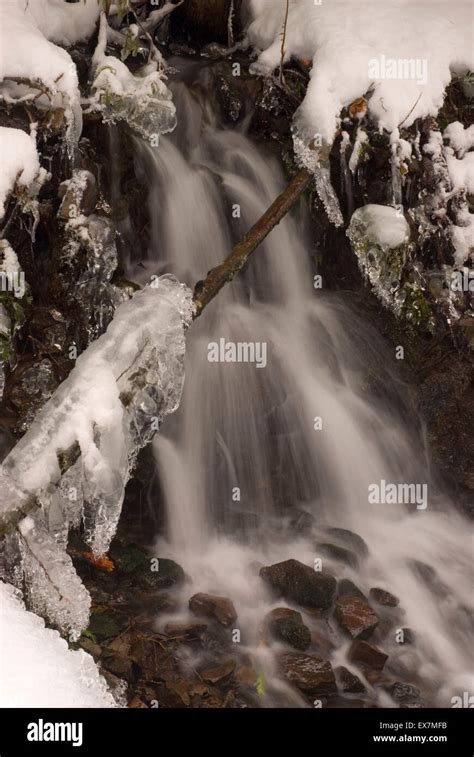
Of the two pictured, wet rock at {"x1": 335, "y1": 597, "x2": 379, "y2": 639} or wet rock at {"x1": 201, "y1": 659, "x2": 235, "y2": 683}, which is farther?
wet rock at {"x1": 335, "y1": 597, "x2": 379, "y2": 639}

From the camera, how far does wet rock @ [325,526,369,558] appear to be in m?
4.54

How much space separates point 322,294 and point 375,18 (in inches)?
88.0

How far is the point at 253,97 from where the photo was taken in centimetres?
556

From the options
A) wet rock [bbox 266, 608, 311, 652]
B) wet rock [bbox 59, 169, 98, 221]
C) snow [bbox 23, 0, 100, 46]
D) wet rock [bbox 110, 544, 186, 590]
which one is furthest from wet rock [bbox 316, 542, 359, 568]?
snow [bbox 23, 0, 100, 46]

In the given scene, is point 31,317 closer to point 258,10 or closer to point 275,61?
point 275,61

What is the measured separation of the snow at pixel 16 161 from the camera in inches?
141

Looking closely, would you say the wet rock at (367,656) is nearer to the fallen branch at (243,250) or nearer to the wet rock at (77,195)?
the fallen branch at (243,250)

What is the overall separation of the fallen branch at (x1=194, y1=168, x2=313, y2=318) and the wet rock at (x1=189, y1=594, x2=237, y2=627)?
63.3 inches

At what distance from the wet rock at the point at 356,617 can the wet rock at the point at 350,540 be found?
0.48 meters

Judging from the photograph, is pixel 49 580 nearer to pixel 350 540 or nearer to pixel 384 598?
pixel 384 598

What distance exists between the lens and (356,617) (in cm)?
394

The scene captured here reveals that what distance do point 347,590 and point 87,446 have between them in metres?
2.14

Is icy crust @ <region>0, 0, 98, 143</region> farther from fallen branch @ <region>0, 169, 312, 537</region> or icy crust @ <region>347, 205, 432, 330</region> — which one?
icy crust @ <region>347, 205, 432, 330</region>
